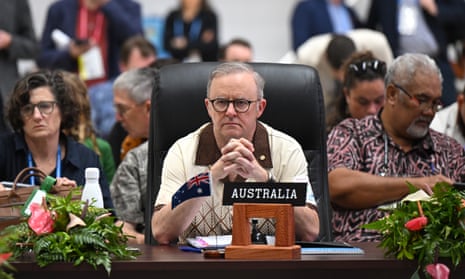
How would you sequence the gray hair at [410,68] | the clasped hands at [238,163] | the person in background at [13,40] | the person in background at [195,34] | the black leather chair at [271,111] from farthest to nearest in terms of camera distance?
the person in background at [195,34], the person in background at [13,40], the gray hair at [410,68], the black leather chair at [271,111], the clasped hands at [238,163]

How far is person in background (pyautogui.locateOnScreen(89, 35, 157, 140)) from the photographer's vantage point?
27.2 ft

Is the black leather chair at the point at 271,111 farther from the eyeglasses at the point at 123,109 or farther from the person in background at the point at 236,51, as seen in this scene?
the person in background at the point at 236,51

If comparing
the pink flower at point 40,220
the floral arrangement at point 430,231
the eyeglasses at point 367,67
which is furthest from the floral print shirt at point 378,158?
the pink flower at point 40,220

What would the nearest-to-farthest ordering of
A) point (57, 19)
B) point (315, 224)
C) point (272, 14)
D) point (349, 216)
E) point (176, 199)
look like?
1. point (176, 199)
2. point (315, 224)
3. point (349, 216)
4. point (57, 19)
5. point (272, 14)

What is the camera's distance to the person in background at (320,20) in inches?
384

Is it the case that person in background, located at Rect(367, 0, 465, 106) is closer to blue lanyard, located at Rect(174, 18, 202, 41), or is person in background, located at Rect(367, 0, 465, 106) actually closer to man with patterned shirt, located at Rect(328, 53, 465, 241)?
blue lanyard, located at Rect(174, 18, 202, 41)

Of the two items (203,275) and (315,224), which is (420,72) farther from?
(203,275)

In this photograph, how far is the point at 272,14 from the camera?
12.1 m

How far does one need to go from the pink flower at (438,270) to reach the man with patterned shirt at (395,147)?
5.26 feet

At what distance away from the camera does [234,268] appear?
4066 mm

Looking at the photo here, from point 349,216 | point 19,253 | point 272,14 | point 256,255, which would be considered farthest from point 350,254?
point 272,14

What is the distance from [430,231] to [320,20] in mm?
5726

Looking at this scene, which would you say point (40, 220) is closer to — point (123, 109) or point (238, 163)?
point (238, 163)

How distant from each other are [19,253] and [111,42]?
5.25 m
